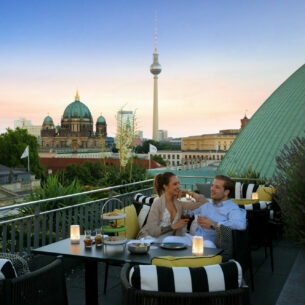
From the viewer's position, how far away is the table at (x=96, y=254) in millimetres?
3590

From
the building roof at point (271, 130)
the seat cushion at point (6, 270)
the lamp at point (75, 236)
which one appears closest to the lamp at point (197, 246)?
the lamp at point (75, 236)

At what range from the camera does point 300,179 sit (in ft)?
11.4

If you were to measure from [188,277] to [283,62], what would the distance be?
30.7 metres

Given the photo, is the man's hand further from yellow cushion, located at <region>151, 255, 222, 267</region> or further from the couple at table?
yellow cushion, located at <region>151, 255, 222, 267</region>

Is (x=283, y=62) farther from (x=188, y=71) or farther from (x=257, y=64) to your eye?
(x=188, y=71)

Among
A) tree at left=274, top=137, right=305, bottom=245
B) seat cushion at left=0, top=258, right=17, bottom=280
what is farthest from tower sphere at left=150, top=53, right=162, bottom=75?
seat cushion at left=0, top=258, right=17, bottom=280

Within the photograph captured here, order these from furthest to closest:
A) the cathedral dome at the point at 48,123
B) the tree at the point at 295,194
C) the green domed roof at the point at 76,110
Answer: the cathedral dome at the point at 48,123
the green domed roof at the point at 76,110
the tree at the point at 295,194

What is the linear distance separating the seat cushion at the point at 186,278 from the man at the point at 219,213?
1.90 meters

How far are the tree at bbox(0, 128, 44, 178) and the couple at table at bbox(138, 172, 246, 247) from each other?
58326 mm

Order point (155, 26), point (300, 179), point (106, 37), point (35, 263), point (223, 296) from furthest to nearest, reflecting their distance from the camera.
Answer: point (155, 26) → point (106, 37) → point (35, 263) → point (300, 179) → point (223, 296)

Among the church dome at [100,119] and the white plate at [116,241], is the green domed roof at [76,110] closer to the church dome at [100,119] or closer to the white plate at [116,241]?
the church dome at [100,119]

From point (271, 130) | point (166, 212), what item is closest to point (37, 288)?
point (166, 212)

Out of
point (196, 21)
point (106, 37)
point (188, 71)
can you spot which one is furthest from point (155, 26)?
point (196, 21)

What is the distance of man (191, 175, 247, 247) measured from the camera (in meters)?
4.32
